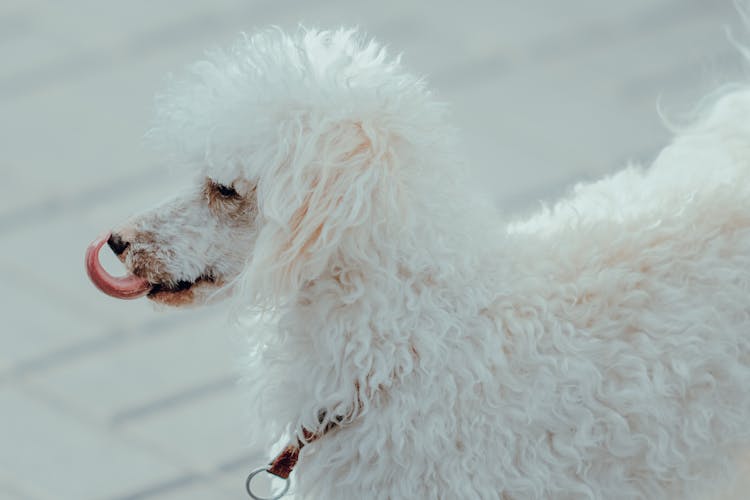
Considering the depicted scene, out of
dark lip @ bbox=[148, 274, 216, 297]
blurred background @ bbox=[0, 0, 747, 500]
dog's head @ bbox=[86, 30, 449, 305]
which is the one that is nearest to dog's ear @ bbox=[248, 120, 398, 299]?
dog's head @ bbox=[86, 30, 449, 305]

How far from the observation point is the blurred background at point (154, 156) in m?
2.46

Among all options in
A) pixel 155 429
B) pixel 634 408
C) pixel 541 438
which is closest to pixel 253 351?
pixel 541 438

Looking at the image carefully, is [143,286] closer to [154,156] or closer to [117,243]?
[117,243]

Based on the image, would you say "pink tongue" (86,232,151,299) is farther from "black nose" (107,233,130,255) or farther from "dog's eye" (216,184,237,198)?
"dog's eye" (216,184,237,198)

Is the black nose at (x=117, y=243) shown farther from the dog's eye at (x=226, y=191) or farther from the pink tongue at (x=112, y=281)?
the dog's eye at (x=226, y=191)

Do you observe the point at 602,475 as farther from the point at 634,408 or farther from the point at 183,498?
the point at 183,498

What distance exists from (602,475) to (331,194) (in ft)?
1.80

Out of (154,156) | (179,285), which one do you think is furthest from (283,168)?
(154,156)

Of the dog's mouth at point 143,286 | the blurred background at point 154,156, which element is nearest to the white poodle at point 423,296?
the dog's mouth at point 143,286

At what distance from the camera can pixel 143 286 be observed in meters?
1.66

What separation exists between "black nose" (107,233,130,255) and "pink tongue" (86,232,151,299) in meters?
0.02

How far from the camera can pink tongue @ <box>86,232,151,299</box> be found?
1666mm

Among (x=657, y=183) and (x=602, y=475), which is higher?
(x=657, y=183)

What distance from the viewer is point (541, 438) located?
161cm
